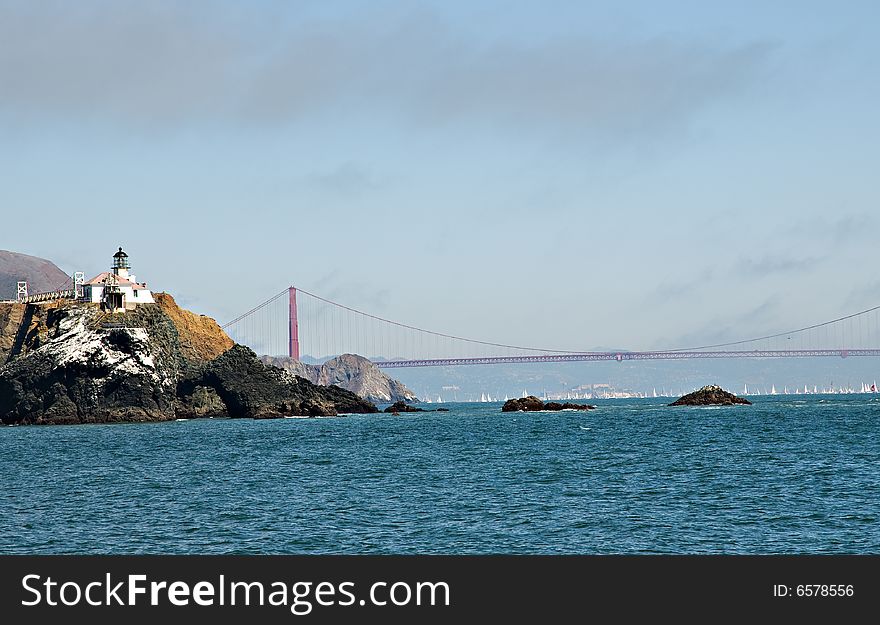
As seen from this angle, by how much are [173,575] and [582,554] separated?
11928mm

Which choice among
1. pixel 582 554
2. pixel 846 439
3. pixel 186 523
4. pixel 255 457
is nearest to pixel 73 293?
pixel 255 457

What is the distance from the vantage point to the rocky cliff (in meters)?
102

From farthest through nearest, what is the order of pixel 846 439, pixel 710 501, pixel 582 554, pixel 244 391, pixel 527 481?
pixel 244 391, pixel 846 439, pixel 527 481, pixel 710 501, pixel 582 554

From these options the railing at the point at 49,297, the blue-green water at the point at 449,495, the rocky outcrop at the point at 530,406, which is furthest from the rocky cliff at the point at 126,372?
the blue-green water at the point at 449,495

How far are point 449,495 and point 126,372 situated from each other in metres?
72.3

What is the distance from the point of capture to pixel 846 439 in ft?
206

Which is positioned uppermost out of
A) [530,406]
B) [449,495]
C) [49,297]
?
[49,297]

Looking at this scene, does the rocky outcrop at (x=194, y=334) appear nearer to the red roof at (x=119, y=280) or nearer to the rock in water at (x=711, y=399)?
the red roof at (x=119, y=280)

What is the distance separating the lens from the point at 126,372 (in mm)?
102938

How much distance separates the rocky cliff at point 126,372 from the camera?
4021 inches

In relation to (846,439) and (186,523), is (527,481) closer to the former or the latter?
(186,523)

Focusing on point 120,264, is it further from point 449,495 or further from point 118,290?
point 449,495

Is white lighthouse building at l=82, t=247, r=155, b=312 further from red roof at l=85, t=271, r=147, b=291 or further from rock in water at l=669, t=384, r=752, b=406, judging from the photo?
rock in water at l=669, t=384, r=752, b=406

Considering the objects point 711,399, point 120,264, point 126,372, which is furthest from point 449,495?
point 711,399
